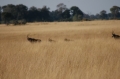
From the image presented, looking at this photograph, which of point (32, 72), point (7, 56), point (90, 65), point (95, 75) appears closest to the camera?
point (95, 75)

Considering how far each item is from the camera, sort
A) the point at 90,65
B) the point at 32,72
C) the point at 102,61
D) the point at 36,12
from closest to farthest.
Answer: the point at 32,72 → the point at 90,65 → the point at 102,61 → the point at 36,12

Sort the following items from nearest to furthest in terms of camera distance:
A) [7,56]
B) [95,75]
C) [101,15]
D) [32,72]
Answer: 1. [95,75]
2. [32,72]
3. [7,56]
4. [101,15]

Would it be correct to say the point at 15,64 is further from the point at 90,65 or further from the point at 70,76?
the point at 90,65

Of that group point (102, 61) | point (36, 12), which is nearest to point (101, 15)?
point (36, 12)

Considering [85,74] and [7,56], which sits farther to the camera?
[7,56]

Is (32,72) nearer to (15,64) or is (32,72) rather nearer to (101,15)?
(15,64)

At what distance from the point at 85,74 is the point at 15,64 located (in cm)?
273

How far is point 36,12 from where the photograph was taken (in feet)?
347

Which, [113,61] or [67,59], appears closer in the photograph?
[113,61]

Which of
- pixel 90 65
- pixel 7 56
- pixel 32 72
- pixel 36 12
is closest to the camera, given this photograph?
pixel 32 72

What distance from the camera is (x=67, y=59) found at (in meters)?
6.52

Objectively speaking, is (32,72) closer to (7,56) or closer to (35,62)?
(35,62)

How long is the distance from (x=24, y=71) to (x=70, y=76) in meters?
1.59

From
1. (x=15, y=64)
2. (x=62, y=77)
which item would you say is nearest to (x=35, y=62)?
(x=15, y=64)
